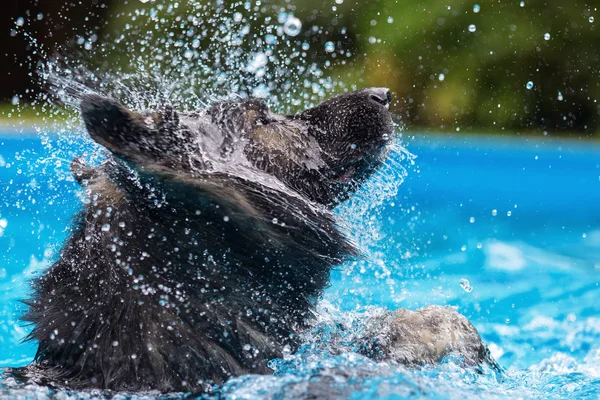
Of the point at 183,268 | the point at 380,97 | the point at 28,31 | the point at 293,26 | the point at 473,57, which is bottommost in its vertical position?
the point at 183,268

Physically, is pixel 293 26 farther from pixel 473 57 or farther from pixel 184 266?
pixel 473 57

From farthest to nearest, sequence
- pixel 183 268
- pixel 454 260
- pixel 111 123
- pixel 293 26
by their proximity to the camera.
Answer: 1. pixel 454 260
2. pixel 293 26
3. pixel 183 268
4. pixel 111 123

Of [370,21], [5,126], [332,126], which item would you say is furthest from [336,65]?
[332,126]

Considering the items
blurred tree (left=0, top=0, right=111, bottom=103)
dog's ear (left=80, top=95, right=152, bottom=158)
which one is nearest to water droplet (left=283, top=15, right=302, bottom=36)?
dog's ear (left=80, top=95, right=152, bottom=158)

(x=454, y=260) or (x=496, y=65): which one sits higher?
(x=496, y=65)

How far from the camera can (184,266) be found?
2.60 m

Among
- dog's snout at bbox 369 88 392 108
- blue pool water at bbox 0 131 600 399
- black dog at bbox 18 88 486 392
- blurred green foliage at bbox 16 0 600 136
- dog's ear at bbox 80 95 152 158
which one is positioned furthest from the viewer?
blurred green foliage at bbox 16 0 600 136

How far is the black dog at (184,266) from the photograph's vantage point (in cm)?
249

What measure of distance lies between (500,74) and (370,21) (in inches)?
91.3

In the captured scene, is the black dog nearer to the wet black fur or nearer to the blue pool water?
the wet black fur

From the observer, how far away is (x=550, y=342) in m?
5.05

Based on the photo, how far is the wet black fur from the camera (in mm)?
2492

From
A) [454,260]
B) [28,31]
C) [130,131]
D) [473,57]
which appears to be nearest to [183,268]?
[130,131]

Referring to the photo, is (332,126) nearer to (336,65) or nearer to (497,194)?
(497,194)
